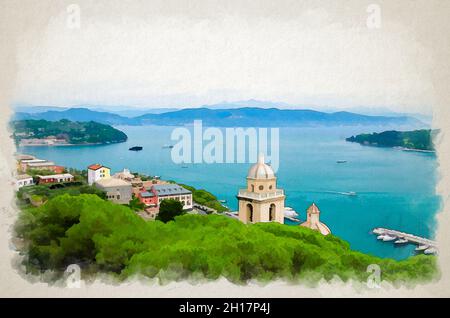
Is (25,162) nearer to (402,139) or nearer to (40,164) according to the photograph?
(40,164)

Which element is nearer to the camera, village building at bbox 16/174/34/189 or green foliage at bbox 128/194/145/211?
village building at bbox 16/174/34/189

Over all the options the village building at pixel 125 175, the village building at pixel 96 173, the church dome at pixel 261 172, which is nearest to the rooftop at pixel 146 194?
the village building at pixel 125 175

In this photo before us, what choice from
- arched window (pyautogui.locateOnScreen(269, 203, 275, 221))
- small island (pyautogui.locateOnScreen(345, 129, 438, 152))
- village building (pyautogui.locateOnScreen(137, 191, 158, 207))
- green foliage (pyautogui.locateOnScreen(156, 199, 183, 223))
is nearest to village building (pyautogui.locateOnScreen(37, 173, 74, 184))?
village building (pyautogui.locateOnScreen(137, 191, 158, 207))

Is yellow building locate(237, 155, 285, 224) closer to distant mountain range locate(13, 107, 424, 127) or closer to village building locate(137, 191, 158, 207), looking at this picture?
village building locate(137, 191, 158, 207)

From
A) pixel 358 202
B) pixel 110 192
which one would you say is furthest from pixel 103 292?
pixel 358 202

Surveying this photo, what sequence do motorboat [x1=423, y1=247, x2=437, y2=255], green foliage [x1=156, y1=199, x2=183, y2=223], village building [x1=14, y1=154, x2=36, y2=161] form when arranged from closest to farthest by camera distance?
1. motorboat [x1=423, y1=247, x2=437, y2=255]
2. village building [x1=14, y1=154, x2=36, y2=161]
3. green foliage [x1=156, y1=199, x2=183, y2=223]

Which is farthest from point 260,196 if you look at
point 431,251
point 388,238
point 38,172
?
point 38,172
